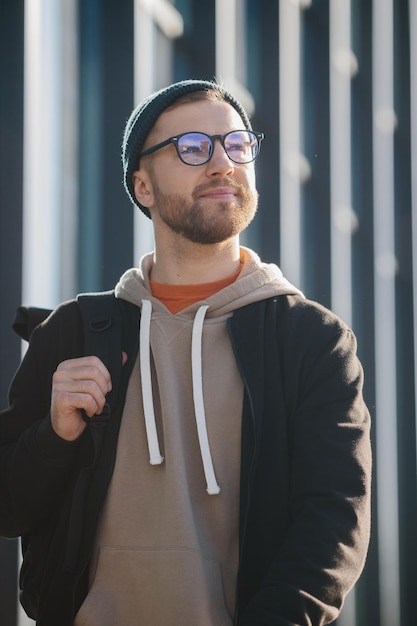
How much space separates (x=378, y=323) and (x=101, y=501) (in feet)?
8.76

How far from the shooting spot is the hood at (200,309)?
2.36 m

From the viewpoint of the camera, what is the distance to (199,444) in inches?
94.5

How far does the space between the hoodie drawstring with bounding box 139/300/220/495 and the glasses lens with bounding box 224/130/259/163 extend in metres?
0.39

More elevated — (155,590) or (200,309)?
(200,309)

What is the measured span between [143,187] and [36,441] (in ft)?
2.63

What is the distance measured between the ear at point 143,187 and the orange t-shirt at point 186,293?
0.28 metres

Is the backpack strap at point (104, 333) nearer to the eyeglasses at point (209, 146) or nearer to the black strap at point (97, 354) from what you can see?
the black strap at point (97, 354)

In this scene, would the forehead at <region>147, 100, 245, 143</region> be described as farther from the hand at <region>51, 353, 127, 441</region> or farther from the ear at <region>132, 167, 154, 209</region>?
the hand at <region>51, 353, 127, 441</region>

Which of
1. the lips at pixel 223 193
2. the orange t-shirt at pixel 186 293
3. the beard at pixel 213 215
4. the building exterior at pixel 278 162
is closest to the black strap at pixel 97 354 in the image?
the orange t-shirt at pixel 186 293

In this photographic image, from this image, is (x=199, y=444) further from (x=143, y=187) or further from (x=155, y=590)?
(x=143, y=187)

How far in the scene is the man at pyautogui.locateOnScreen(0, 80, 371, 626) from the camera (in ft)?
7.30

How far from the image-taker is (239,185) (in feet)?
8.43

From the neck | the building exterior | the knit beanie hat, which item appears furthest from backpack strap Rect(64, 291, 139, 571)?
the building exterior

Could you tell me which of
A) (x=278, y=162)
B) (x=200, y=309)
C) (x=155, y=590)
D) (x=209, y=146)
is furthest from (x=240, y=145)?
(x=278, y=162)
